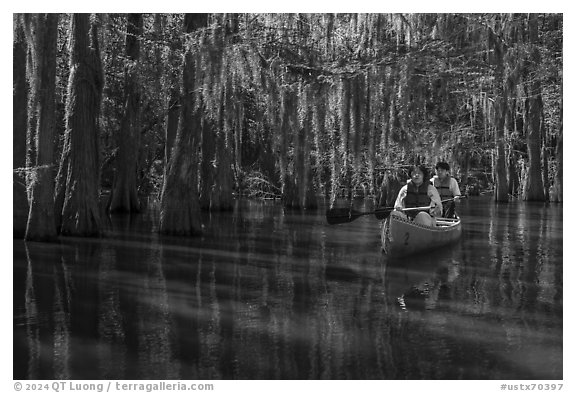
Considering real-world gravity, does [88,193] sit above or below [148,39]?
below

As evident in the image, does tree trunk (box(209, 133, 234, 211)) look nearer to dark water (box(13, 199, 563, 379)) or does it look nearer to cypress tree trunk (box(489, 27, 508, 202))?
cypress tree trunk (box(489, 27, 508, 202))

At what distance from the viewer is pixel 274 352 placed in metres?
7.55

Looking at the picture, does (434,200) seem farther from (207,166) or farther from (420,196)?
(207,166)

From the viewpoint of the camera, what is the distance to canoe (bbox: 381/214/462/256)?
14406 millimetres

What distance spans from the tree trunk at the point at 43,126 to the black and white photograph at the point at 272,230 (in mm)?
51

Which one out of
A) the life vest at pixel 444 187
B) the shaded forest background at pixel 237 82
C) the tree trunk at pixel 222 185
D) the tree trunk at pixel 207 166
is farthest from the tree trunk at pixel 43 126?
the tree trunk at pixel 222 185

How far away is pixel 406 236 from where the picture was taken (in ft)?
47.8

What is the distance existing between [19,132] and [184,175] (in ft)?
14.1

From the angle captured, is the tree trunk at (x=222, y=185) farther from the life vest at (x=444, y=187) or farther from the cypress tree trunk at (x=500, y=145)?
the life vest at (x=444, y=187)

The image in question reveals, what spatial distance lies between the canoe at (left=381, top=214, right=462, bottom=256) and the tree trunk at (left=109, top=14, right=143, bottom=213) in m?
13.0

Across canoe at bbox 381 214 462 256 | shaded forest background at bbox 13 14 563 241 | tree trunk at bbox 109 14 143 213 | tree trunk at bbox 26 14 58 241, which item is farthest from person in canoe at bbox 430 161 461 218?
tree trunk at bbox 109 14 143 213

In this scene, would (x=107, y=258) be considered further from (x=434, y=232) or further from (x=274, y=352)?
(x=274, y=352)

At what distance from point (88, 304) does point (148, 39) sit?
10382 millimetres

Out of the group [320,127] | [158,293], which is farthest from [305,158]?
[158,293]
